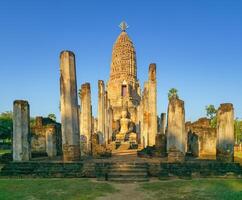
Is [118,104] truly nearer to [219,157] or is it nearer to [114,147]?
[114,147]

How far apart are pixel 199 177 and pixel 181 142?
6.25 ft

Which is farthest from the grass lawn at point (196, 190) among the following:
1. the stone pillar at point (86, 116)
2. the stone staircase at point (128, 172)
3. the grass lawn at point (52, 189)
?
the stone pillar at point (86, 116)

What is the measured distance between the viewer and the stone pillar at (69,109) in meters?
13.1

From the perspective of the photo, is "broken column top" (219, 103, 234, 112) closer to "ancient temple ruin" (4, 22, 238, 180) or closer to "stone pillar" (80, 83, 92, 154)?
"ancient temple ruin" (4, 22, 238, 180)

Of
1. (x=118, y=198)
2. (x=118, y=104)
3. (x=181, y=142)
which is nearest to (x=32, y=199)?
(x=118, y=198)

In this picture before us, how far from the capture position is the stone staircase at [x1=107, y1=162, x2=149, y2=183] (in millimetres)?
11363

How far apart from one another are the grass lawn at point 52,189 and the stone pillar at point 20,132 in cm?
206

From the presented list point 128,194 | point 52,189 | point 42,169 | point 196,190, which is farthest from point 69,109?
point 196,190

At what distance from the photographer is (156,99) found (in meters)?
20.0

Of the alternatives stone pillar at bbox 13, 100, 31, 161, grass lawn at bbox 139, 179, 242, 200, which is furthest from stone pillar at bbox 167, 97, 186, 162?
stone pillar at bbox 13, 100, 31, 161

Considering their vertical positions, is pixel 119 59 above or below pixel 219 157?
above

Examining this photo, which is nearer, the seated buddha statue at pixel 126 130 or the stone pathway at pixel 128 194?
the stone pathway at pixel 128 194

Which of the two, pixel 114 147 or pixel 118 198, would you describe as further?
pixel 114 147

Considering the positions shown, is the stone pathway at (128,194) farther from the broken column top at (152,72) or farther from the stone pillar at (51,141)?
the broken column top at (152,72)
